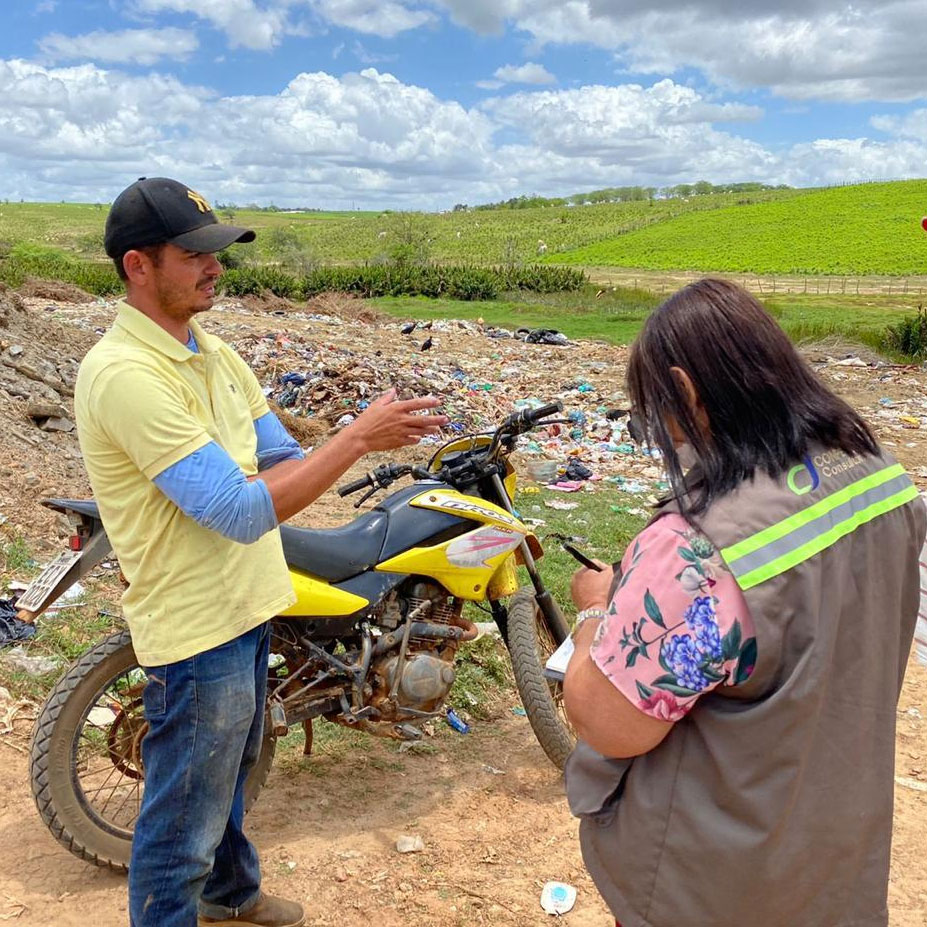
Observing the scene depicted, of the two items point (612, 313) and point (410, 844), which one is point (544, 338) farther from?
point (410, 844)

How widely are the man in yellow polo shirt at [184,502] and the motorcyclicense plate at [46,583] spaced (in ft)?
2.60

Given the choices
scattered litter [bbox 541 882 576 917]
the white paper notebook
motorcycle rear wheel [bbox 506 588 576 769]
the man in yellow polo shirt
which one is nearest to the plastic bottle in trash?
motorcycle rear wheel [bbox 506 588 576 769]

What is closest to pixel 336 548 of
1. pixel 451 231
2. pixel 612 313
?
pixel 612 313

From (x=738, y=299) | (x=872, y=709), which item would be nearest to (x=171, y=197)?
(x=738, y=299)

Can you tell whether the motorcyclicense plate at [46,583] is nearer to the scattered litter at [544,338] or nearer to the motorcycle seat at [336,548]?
the motorcycle seat at [336,548]

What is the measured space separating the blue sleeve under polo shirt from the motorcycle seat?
1077mm

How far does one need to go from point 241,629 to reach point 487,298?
30.3 meters

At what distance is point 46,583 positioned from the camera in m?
2.75

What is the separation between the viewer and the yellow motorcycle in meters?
2.77

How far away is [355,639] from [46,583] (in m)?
1.04

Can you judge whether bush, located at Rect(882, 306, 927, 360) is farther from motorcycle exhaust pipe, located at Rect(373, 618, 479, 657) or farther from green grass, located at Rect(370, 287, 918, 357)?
motorcycle exhaust pipe, located at Rect(373, 618, 479, 657)

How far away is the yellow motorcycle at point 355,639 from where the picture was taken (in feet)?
9.10

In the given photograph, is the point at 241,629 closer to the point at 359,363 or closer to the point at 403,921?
the point at 403,921

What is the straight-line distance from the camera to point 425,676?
3.20 metres
